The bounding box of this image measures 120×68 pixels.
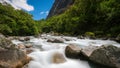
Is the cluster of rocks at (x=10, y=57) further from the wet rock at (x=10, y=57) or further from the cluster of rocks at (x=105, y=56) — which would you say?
the cluster of rocks at (x=105, y=56)

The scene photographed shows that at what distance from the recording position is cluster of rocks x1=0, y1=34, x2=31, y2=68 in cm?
938

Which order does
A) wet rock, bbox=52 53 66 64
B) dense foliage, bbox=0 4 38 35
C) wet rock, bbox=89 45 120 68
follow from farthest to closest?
dense foliage, bbox=0 4 38 35 → wet rock, bbox=52 53 66 64 → wet rock, bbox=89 45 120 68

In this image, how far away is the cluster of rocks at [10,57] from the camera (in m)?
9.38

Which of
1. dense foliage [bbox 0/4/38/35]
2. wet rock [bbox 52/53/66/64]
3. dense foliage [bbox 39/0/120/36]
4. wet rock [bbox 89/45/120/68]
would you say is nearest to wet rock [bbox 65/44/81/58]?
wet rock [bbox 52/53/66/64]

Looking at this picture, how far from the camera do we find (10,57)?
31.6ft

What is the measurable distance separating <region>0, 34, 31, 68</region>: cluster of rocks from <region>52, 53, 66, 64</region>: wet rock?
87.0 inches

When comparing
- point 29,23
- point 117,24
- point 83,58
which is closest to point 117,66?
point 83,58

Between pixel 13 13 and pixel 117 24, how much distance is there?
20.5 meters

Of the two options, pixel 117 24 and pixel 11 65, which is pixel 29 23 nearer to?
pixel 117 24

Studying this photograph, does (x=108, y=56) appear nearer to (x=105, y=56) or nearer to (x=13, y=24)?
(x=105, y=56)

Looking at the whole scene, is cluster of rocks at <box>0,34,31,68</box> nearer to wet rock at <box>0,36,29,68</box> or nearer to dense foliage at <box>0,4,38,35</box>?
wet rock at <box>0,36,29,68</box>

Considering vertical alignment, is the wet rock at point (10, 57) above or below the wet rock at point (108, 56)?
above

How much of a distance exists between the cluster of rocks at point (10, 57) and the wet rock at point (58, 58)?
2.21 m

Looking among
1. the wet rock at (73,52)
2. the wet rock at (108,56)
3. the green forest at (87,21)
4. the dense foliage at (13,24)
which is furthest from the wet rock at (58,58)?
the dense foliage at (13,24)
